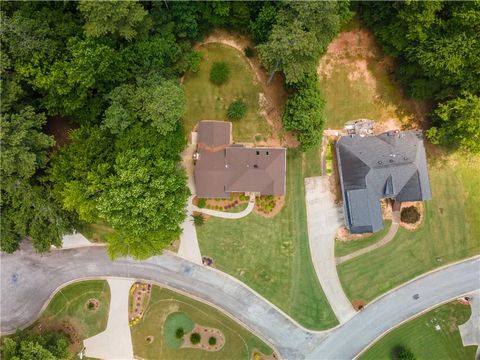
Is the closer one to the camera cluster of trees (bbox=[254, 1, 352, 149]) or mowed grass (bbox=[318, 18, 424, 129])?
cluster of trees (bbox=[254, 1, 352, 149])

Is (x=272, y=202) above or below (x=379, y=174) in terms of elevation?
below

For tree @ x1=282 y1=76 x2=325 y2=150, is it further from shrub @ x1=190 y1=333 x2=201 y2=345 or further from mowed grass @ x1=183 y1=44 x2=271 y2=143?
shrub @ x1=190 y1=333 x2=201 y2=345

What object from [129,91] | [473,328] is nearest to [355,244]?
[473,328]

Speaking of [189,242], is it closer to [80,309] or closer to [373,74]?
[80,309]

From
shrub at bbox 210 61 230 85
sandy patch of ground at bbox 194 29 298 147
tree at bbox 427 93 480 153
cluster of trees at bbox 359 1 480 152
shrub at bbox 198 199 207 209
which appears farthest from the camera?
sandy patch of ground at bbox 194 29 298 147

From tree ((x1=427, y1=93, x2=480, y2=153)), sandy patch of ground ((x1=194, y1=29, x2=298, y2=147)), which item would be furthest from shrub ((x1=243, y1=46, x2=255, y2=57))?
tree ((x1=427, y1=93, x2=480, y2=153))

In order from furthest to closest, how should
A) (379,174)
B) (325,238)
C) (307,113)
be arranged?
(325,238), (379,174), (307,113)

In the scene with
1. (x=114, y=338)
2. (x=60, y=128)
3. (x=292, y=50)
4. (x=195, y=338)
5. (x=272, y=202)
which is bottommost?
(x=195, y=338)
